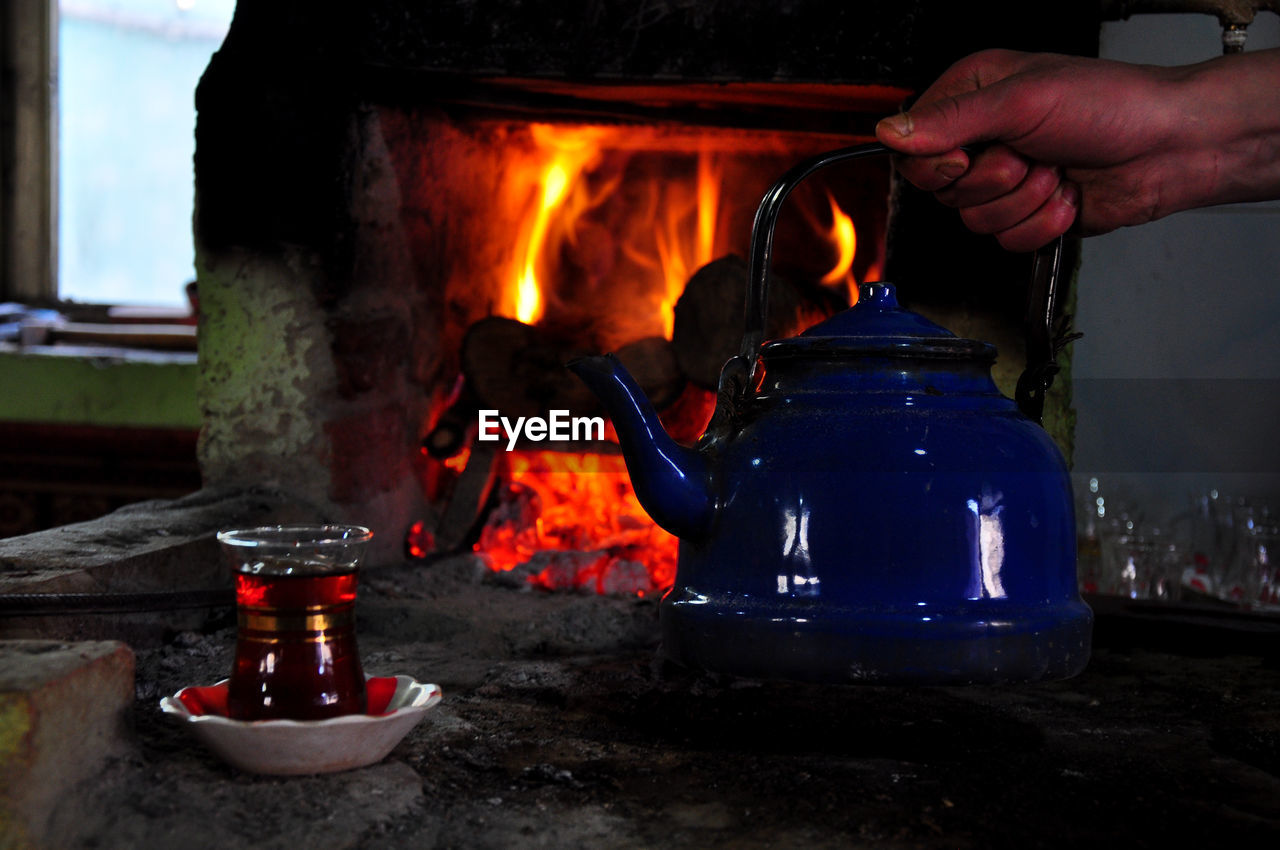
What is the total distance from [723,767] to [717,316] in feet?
4.16

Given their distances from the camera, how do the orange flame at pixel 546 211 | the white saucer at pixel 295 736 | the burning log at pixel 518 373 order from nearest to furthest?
the white saucer at pixel 295 736, the burning log at pixel 518 373, the orange flame at pixel 546 211

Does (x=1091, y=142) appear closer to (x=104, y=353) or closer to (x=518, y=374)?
(x=518, y=374)

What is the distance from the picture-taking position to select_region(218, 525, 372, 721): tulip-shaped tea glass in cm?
104

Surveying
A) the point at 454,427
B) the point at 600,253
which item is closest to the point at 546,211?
the point at 600,253

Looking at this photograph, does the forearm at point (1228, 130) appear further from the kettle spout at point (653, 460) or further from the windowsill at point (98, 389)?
the windowsill at point (98, 389)

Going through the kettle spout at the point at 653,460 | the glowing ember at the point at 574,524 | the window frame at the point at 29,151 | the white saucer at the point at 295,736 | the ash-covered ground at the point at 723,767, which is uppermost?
the window frame at the point at 29,151

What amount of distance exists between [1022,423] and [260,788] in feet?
2.72

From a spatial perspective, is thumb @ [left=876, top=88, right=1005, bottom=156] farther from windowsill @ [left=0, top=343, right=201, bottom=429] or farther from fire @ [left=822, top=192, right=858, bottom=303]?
windowsill @ [left=0, top=343, right=201, bottom=429]

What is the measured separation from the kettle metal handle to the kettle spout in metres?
0.10

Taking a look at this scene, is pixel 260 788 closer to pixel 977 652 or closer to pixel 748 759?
pixel 748 759

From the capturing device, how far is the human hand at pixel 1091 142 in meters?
1.30

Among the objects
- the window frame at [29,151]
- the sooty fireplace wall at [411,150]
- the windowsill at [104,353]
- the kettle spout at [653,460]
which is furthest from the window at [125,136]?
the kettle spout at [653,460]

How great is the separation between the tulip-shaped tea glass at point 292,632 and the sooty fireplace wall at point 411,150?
3.70ft

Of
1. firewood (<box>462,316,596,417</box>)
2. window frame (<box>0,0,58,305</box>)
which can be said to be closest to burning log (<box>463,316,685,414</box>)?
firewood (<box>462,316,596,417</box>)
